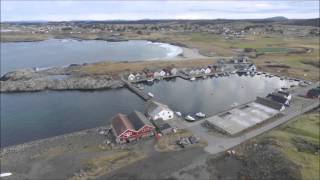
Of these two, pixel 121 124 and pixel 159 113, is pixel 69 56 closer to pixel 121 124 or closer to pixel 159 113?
pixel 159 113

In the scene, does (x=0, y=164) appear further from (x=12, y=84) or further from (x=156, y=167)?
(x=12, y=84)

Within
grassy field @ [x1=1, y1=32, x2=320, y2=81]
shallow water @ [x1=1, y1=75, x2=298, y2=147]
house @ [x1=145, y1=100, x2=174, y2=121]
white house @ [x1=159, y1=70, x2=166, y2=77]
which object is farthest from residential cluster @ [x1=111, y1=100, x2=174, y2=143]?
grassy field @ [x1=1, y1=32, x2=320, y2=81]

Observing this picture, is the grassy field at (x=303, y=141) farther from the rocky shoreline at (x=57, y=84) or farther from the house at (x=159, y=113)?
the rocky shoreline at (x=57, y=84)

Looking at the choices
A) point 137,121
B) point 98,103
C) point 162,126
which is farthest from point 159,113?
point 98,103

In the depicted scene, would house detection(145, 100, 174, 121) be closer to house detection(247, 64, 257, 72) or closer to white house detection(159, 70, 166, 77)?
white house detection(159, 70, 166, 77)

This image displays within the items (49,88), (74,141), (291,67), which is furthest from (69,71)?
(291,67)

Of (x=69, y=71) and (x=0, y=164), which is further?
(x=69, y=71)
